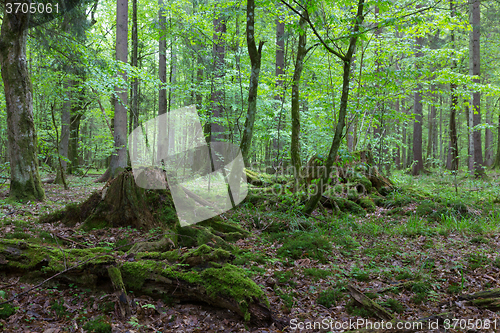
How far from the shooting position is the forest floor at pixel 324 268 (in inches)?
121

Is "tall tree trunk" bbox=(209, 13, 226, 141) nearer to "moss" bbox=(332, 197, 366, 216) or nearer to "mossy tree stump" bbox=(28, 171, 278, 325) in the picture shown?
"moss" bbox=(332, 197, 366, 216)

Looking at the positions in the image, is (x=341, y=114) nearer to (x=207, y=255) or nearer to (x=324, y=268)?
(x=324, y=268)

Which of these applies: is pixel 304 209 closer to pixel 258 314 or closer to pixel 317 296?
pixel 317 296

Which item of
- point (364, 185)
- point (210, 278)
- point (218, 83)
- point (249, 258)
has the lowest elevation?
point (249, 258)

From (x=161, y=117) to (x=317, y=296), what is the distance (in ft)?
44.9

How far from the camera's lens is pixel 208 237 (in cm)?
514

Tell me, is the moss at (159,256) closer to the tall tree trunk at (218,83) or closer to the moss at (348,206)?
the moss at (348,206)

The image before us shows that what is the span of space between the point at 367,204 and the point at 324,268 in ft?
15.0

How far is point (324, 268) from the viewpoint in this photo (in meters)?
4.57

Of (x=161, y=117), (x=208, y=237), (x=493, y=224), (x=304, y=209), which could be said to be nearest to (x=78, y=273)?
(x=208, y=237)

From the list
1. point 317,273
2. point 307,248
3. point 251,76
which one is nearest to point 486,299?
point 317,273

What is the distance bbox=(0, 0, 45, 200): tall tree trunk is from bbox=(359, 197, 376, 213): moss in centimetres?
900

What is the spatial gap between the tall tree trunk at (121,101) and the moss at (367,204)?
8388mm

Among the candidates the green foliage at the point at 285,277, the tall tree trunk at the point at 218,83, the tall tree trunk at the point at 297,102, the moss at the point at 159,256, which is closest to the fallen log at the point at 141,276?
the moss at the point at 159,256
